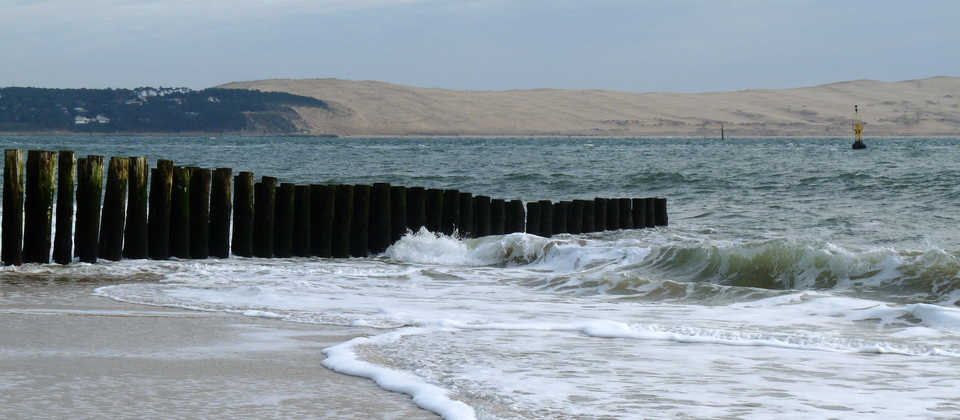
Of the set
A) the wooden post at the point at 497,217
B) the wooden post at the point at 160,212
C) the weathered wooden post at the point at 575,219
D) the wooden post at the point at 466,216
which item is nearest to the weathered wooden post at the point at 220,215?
the wooden post at the point at 160,212

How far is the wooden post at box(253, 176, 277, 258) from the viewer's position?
1262 centimetres

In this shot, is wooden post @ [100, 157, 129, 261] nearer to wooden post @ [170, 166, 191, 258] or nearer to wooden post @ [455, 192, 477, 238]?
wooden post @ [170, 166, 191, 258]

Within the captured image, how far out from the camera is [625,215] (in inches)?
691

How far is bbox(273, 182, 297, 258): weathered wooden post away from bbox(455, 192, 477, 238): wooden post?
2744 mm

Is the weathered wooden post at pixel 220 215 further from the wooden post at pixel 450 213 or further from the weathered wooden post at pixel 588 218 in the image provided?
the weathered wooden post at pixel 588 218

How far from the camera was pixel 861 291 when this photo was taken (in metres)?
10.5

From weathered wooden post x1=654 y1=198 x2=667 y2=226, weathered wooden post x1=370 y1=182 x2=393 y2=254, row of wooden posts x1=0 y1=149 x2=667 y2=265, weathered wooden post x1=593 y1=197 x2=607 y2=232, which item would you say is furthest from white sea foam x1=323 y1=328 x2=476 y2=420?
weathered wooden post x1=654 y1=198 x2=667 y2=226

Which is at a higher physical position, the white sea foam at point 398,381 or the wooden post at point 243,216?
the wooden post at point 243,216

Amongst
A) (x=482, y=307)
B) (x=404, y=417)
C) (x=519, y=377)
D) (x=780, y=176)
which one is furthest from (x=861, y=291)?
(x=780, y=176)

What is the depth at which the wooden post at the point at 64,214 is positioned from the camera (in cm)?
1098

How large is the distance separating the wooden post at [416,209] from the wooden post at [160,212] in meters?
3.47

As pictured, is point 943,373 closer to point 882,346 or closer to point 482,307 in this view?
point 882,346

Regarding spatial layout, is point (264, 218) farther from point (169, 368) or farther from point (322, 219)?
point (169, 368)

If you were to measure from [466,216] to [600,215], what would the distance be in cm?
317
